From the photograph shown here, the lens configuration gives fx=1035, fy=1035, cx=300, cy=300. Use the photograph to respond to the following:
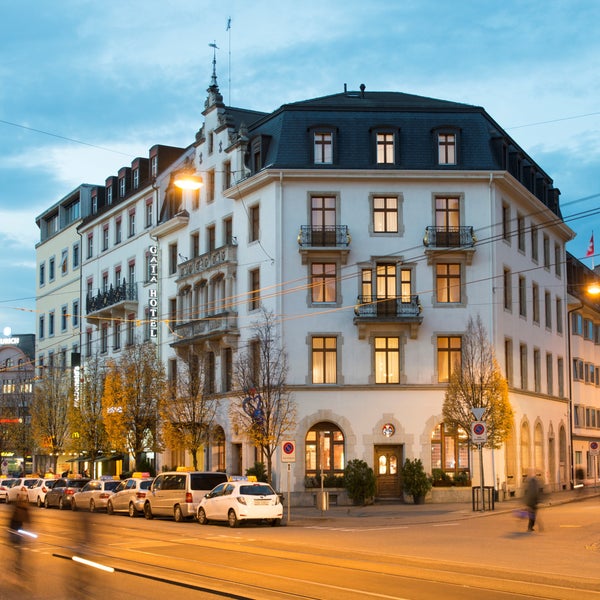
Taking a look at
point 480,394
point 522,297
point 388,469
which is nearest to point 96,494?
point 388,469

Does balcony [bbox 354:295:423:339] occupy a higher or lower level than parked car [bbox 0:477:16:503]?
higher

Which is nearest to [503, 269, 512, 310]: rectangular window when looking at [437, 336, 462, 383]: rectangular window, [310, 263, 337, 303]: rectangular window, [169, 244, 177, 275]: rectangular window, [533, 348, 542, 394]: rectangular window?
[437, 336, 462, 383]: rectangular window

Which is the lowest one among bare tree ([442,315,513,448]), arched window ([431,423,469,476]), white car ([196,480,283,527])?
white car ([196,480,283,527])

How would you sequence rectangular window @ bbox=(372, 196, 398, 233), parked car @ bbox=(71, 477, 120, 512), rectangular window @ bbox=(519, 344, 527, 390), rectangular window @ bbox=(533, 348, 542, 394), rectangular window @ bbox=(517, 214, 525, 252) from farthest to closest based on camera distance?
1. rectangular window @ bbox=(533, 348, 542, 394)
2. rectangular window @ bbox=(519, 344, 527, 390)
3. rectangular window @ bbox=(517, 214, 525, 252)
4. rectangular window @ bbox=(372, 196, 398, 233)
5. parked car @ bbox=(71, 477, 120, 512)

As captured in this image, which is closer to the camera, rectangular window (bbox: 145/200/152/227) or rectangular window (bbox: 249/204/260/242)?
rectangular window (bbox: 249/204/260/242)

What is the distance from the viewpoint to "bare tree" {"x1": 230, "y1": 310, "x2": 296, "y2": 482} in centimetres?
4169

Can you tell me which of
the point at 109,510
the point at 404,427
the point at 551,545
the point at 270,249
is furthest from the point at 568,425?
the point at 551,545

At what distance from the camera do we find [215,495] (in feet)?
110

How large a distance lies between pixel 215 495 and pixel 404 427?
44.2 ft

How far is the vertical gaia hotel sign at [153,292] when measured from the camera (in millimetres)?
58125

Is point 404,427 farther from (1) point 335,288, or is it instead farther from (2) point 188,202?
(2) point 188,202

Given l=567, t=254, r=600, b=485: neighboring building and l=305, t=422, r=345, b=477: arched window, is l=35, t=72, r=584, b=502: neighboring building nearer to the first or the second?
l=305, t=422, r=345, b=477: arched window

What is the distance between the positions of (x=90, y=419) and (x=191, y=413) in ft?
40.4

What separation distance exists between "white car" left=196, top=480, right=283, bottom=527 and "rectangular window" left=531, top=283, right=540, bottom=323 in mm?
24623
